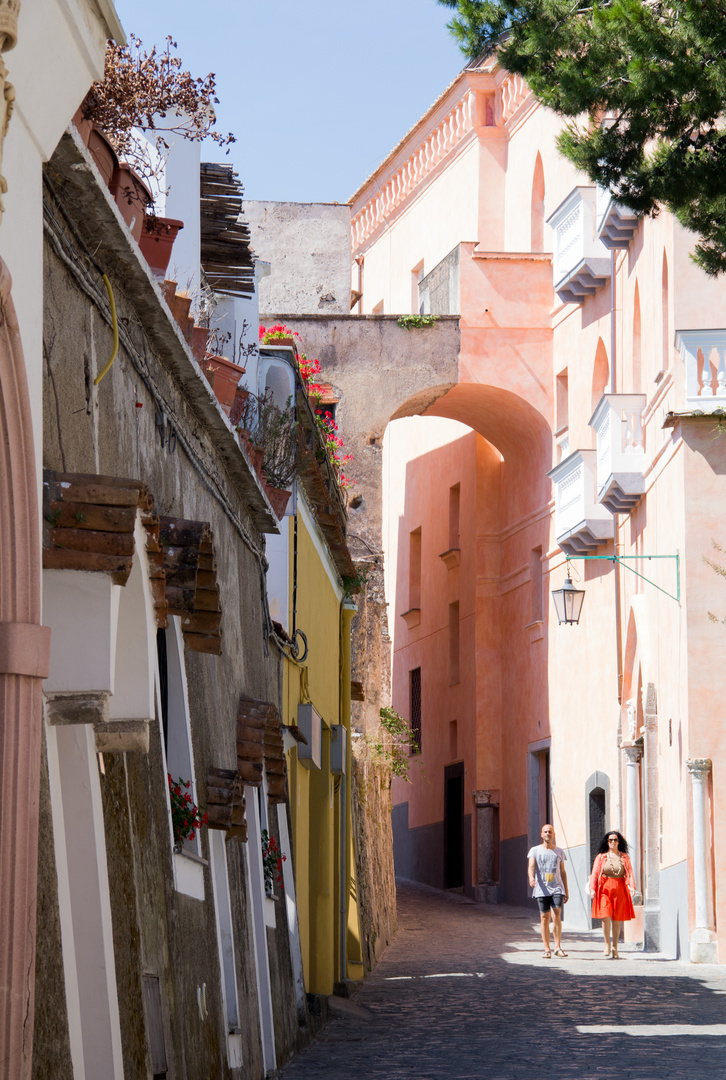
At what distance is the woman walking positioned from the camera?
19.6 meters

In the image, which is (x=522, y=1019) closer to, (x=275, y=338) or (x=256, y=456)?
(x=256, y=456)

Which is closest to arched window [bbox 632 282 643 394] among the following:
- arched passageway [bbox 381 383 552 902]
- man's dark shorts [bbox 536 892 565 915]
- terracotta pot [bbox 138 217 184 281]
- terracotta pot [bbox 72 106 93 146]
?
arched passageway [bbox 381 383 552 902]

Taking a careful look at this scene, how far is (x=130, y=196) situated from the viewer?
267 inches

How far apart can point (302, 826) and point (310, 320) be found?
58.2ft

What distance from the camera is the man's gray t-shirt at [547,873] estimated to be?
19.8 m

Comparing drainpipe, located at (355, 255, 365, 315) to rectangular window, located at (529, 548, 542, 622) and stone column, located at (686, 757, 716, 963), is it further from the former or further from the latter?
stone column, located at (686, 757, 716, 963)

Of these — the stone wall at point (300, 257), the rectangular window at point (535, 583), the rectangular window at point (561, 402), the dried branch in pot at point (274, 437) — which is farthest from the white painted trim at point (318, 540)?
the stone wall at point (300, 257)

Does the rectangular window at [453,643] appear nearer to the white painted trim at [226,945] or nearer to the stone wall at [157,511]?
the stone wall at [157,511]

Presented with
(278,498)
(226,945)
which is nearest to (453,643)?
(278,498)

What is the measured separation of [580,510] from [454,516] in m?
10.0

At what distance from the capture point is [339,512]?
17.3m

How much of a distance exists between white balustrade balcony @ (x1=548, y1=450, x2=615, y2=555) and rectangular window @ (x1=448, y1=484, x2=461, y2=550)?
8.08 m

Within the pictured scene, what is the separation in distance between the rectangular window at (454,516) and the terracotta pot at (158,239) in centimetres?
2740

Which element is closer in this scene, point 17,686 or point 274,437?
point 17,686
